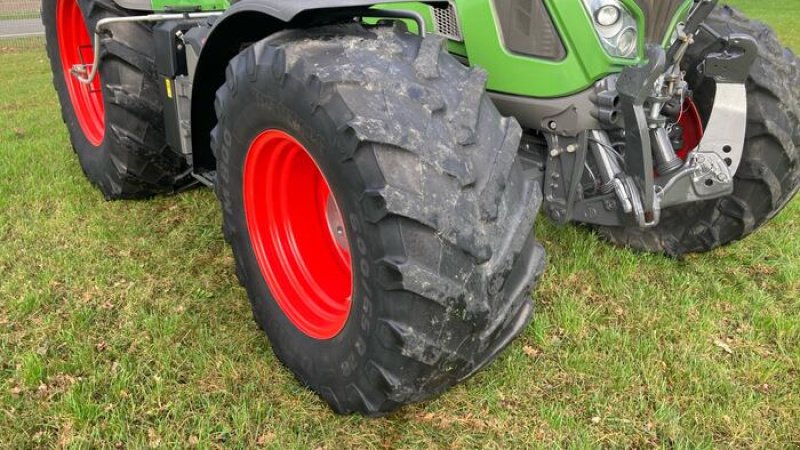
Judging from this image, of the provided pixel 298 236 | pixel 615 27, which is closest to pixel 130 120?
pixel 298 236

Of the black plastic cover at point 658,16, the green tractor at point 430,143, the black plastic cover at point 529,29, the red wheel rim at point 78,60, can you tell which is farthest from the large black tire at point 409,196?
the red wheel rim at point 78,60

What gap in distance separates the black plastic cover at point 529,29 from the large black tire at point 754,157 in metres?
0.91

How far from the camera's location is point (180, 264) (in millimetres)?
3291

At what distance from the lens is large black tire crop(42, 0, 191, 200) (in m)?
3.42

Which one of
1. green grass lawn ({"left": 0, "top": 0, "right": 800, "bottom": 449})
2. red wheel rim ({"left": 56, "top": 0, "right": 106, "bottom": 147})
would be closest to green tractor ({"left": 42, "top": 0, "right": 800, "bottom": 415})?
green grass lawn ({"left": 0, "top": 0, "right": 800, "bottom": 449})

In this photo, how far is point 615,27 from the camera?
7.57 ft

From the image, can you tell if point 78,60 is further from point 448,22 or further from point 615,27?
point 615,27

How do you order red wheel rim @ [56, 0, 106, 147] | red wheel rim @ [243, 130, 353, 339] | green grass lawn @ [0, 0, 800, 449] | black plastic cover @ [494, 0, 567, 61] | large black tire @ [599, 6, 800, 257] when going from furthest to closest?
red wheel rim @ [56, 0, 106, 147], large black tire @ [599, 6, 800, 257], red wheel rim @ [243, 130, 353, 339], black plastic cover @ [494, 0, 567, 61], green grass lawn @ [0, 0, 800, 449]

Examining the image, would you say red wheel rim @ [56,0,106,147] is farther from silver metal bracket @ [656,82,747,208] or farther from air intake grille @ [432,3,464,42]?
silver metal bracket @ [656,82,747,208]

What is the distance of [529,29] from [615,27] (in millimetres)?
280

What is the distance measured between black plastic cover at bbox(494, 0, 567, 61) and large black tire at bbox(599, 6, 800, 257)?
0.91 m

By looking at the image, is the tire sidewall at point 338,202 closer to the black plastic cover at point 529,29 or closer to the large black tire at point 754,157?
the black plastic cover at point 529,29

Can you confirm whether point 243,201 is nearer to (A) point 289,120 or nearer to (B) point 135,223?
(A) point 289,120

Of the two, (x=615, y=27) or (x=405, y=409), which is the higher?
(x=615, y=27)
